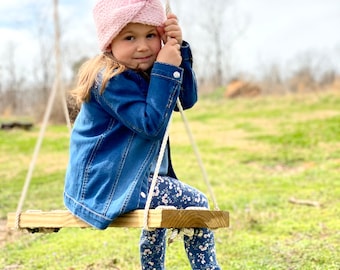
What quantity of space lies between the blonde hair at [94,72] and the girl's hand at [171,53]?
0.18m

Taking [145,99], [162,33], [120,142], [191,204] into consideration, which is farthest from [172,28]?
[191,204]

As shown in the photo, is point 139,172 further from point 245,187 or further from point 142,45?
point 245,187

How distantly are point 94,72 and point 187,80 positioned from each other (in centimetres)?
44

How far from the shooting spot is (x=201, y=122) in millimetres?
19172

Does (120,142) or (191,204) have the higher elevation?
(120,142)

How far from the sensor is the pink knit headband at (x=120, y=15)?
274cm

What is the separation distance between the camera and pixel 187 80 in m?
2.93

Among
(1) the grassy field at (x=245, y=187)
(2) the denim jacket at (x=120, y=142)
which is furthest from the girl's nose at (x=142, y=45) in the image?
(1) the grassy field at (x=245, y=187)

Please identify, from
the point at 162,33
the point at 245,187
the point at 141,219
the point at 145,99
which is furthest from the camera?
the point at 245,187

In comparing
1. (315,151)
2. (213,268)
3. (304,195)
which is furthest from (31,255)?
(315,151)

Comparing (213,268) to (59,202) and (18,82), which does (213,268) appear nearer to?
(59,202)

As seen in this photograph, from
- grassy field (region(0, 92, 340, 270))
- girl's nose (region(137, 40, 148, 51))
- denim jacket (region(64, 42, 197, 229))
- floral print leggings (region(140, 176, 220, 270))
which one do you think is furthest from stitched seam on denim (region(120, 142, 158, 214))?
grassy field (region(0, 92, 340, 270))

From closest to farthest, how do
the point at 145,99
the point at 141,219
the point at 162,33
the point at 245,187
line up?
the point at 141,219 < the point at 145,99 < the point at 162,33 < the point at 245,187

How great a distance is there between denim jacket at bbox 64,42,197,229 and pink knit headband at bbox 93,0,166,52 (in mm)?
198
